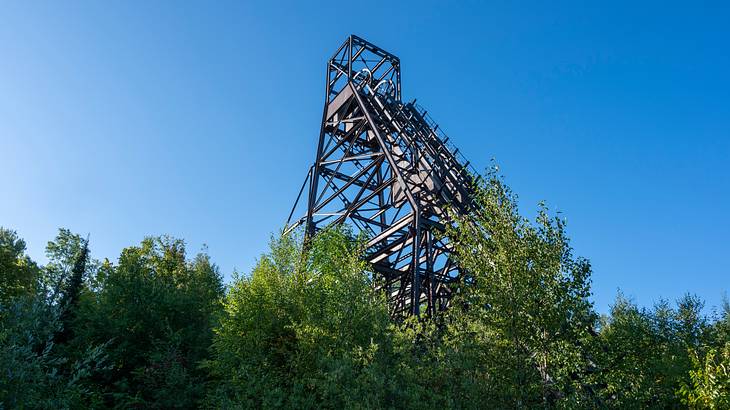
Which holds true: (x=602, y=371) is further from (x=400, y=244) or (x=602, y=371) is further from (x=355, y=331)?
(x=400, y=244)

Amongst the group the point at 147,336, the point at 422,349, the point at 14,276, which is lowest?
the point at 422,349

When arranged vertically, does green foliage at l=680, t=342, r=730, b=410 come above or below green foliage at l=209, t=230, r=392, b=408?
below

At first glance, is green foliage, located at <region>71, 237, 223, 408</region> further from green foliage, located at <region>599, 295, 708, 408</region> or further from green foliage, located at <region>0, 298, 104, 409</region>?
green foliage, located at <region>599, 295, 708, 408</region>

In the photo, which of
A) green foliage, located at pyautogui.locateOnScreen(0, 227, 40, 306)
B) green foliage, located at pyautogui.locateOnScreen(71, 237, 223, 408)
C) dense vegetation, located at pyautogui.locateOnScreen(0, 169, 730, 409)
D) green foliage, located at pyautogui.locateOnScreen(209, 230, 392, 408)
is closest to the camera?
dense vegetation, located at pyautogui.locateOnScreen(0, 169, 730, 409)

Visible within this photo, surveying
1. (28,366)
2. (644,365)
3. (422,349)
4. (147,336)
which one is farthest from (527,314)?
(147,336)

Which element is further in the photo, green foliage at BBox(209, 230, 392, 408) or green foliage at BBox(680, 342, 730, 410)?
green foliage at BBox(209, 230, 392, 408)

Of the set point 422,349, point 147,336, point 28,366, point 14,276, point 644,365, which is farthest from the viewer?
point 14,276

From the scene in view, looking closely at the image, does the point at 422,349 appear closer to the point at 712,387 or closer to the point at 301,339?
the point at 301,339

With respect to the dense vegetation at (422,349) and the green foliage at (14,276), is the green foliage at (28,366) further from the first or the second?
the green foliage at (14,276)

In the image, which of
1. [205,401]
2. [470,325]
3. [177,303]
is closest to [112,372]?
[177,303]

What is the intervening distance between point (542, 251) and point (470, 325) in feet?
7.71

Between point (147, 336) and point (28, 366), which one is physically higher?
point (147, 336)

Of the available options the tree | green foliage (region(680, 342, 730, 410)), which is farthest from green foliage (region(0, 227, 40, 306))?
green foliage (region(680, 342, 730, 410))

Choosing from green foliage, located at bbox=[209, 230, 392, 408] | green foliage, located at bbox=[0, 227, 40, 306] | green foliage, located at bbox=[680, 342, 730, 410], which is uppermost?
green foliage, located at bbox=[0, 227, 40, 306]
